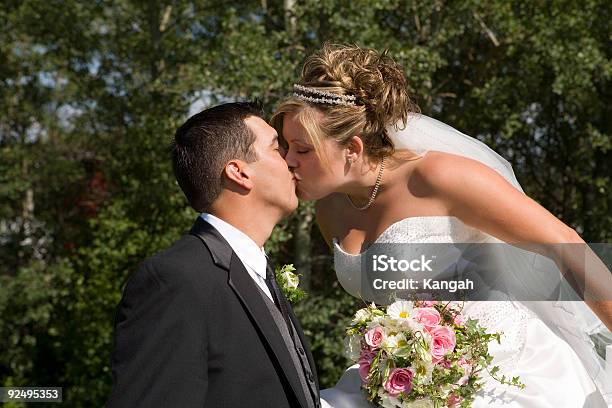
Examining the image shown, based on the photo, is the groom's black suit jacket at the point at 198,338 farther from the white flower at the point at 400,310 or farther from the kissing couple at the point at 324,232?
the white flower at the point at 400,310

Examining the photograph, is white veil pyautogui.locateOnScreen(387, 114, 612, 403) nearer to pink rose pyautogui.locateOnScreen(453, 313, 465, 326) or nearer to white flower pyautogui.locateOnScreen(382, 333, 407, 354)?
pink rose pyautogui.locateOnScreen(453, 313, 465, 326)

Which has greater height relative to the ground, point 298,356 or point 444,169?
point 444,169

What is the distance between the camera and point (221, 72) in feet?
31.5

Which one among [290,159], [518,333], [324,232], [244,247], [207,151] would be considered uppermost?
[207,151]

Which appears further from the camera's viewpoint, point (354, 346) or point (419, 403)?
point (354, 346)

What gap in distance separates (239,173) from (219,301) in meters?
0.46

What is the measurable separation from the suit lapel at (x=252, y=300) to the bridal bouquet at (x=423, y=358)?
2.20ft

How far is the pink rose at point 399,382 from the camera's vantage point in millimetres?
2990

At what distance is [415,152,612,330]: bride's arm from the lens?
322 cm

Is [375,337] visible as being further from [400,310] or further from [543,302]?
[543,302]

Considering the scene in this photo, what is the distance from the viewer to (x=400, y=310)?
3152 millimetres

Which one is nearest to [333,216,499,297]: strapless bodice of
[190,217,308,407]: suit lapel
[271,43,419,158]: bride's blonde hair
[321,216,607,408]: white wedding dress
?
[321,216,607,408]: white wedding dress

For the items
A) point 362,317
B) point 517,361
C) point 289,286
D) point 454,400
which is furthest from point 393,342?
point 517,361

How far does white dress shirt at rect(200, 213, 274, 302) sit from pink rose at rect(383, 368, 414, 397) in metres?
0.66
